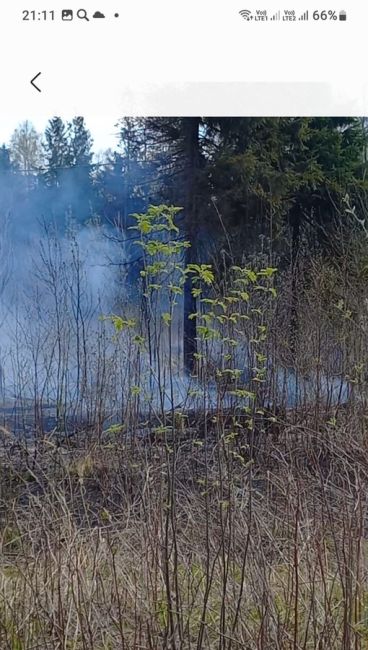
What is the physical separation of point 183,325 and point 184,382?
0.15m

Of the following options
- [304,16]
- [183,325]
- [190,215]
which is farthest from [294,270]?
[304,16]

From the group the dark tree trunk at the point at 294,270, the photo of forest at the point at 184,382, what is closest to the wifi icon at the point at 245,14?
the photo of forest at the point at 184,382

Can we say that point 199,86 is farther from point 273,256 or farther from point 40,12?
point 273,256

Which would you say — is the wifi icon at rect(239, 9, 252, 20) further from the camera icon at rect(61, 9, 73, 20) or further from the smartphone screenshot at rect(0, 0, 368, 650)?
the camera icon at rect(61, 9, 73, 20)

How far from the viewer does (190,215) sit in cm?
161

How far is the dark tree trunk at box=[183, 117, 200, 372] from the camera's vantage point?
57.9 inches

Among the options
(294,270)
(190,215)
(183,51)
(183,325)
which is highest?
(183,51)

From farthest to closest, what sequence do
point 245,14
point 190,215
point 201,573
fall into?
point 190,215 < point 201,573 < point 245,14

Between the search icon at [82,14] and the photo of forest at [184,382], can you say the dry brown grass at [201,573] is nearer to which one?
the photo of forest at [184,382]

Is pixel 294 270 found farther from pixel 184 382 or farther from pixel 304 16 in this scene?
pixel 304 16

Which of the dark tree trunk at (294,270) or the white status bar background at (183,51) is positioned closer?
the white status bar background at (183,51)

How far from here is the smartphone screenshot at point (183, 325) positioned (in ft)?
3.74

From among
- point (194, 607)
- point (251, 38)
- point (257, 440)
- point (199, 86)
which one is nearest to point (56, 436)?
point (257, 440)

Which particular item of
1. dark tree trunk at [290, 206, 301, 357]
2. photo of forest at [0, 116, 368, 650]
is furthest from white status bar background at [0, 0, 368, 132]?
dark tree trunk at [290, 206, 301, 357]
